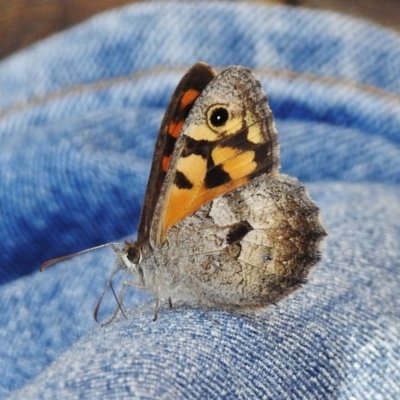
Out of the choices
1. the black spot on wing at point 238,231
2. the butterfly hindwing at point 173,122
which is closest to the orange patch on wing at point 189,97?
the butterfly hindwing at point 173,122

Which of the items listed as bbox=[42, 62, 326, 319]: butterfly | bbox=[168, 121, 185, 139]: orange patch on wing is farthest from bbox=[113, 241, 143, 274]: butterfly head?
bbox=[168, 121, 185, 139]: orange patch on wing

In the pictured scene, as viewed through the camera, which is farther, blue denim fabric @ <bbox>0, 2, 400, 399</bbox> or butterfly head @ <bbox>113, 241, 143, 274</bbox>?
butterfly head @ <bbox>113, 241, 143, 274</bbox>

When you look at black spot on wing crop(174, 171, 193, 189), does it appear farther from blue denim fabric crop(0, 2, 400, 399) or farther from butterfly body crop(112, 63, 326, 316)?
blue denim fabric crop(0, 2, 400, 399)

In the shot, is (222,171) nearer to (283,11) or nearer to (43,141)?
(43,141)

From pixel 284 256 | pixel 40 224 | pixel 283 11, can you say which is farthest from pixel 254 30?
pixel 284 256

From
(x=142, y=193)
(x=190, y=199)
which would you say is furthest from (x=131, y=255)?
(x=142, y=193)

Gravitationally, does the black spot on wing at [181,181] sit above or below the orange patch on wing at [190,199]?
above

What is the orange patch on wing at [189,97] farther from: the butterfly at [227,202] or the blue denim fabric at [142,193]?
the blue denim fabric at [142,193]
